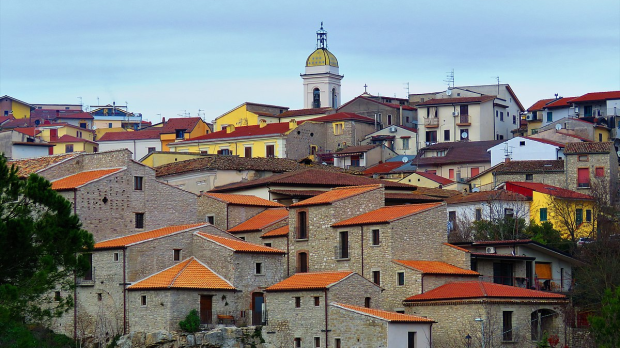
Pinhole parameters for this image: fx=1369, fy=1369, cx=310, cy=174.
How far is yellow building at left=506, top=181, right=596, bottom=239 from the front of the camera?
265ft

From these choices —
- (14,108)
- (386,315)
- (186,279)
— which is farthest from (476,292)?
(14,108)

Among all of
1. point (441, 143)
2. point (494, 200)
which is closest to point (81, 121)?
point (441, 143)

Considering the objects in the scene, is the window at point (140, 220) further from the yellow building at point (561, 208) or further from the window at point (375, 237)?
the yellow building at point (561, 208)

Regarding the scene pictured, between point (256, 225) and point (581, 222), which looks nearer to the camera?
point (256, 225)

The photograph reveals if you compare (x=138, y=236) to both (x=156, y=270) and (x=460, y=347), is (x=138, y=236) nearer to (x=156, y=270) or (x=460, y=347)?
(x=156, y=270)

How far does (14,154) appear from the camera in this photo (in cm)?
8912

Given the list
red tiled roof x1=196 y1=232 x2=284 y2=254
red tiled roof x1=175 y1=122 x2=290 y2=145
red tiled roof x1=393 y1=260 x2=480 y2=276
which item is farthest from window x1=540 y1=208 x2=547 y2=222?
red tiled roof x1=175 y1=122 x2=290 y2=145

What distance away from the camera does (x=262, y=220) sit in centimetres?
6906

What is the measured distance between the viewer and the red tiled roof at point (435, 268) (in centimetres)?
6000

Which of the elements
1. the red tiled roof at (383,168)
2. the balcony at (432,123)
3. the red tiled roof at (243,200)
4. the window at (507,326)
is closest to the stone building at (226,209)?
the red tiled roof at (243,200)

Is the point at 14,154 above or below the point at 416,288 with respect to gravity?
above

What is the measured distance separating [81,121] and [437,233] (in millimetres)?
90511

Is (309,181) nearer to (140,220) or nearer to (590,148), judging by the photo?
(140,220)

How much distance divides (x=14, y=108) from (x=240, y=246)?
98198mm
